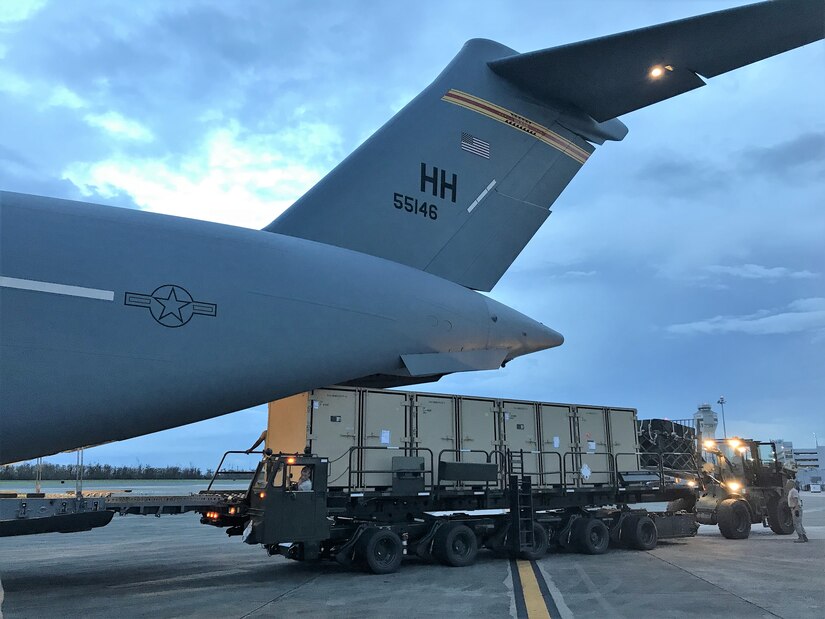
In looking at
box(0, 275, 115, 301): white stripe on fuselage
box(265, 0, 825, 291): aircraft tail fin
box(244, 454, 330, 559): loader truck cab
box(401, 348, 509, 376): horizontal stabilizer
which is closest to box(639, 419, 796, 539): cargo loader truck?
box(401, 348, 509, 376): horizontal stabilizer

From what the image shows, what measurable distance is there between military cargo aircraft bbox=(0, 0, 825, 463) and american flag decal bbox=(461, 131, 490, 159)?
25 millimetres

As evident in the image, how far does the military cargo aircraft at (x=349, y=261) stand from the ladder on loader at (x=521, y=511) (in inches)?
116

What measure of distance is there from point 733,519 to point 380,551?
811 cm

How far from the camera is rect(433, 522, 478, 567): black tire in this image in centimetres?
926

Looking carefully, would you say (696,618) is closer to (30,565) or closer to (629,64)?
(629,64)

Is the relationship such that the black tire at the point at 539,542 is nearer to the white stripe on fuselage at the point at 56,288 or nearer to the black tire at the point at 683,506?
the black tire at the point at 683,506

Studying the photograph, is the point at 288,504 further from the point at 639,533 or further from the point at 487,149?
the point at 639,533

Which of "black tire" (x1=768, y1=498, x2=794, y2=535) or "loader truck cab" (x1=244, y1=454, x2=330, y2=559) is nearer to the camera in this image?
"loader truck cab" (x1=244, y1=454, x2=330, y2=559)

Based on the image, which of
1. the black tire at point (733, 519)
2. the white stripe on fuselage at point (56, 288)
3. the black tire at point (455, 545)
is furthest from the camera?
the black tire at point (733, 519)

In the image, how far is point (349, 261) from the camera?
22.1ft

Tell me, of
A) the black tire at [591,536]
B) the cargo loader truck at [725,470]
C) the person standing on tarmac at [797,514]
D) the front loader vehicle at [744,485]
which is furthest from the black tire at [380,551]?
the person standing on tarmac at [797,514]

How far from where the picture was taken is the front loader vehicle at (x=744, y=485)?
13.4m

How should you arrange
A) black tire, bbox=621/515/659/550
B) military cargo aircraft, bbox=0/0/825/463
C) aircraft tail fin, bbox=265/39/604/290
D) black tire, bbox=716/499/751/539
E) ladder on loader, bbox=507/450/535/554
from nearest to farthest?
military cargo aircraft, bbox=0/0/825/463 < aircraft tail fin, bbox=265/39/604/290 < ladder on loader, bbox=507/450/535/554 < black tire, bbox=621/515/659/550 < black tire, bbox=716/499/751/539

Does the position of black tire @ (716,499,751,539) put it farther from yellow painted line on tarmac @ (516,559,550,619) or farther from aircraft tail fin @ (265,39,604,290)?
aircraft tail fin @ (265,39,604,290)
